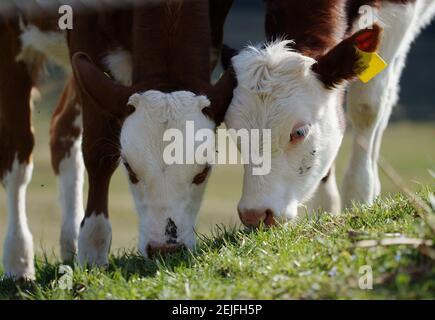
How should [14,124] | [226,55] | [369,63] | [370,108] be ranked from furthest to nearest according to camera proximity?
[14,124] < [370,108] < [226,55] < [369,63]

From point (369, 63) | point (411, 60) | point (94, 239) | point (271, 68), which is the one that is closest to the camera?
point (271, 68)

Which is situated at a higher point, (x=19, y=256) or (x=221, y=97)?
(x=221, y=97)

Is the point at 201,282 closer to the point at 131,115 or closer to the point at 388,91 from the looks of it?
the point at 131,115

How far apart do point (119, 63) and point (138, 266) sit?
6.65 ft

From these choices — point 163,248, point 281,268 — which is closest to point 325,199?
point 163,248

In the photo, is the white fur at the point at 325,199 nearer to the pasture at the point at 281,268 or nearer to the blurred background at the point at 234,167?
the pasture at the point at 281,268

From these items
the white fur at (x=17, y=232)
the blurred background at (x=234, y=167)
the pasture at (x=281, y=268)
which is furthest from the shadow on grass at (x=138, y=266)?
the blurred background at (x=234, y=167)

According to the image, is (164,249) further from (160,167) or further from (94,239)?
(94,239)

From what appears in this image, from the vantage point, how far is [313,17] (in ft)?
24.8

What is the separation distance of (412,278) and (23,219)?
5214 mm

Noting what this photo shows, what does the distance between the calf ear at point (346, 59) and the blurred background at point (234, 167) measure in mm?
3492

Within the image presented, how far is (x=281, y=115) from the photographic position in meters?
7.05
